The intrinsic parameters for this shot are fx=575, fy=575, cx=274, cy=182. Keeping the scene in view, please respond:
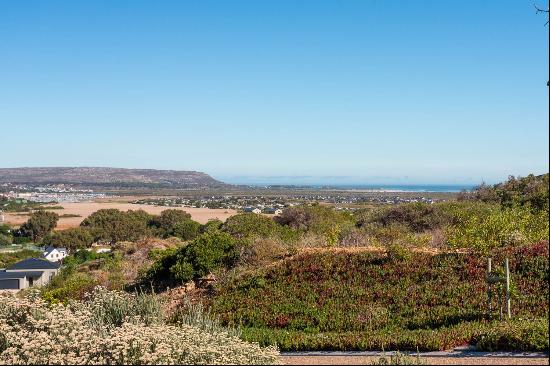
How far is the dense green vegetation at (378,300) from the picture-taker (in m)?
9.80

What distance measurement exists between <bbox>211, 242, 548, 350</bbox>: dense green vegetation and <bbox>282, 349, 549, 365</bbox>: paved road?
0.24 m

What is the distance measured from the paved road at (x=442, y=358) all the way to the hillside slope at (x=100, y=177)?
14782cm

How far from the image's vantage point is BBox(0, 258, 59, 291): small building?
30.1m

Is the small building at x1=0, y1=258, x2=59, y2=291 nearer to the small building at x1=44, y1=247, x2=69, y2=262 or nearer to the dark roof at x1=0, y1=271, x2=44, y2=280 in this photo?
the dark roof at x1=0, y1=271, x2=44, y2=280

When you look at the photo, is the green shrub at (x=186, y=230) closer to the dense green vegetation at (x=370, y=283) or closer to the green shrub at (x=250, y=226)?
the green shrub at (x=250, y=226)

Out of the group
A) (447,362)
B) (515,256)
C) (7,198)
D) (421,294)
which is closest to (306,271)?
(421,294)

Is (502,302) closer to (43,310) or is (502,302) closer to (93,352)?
(93,352)

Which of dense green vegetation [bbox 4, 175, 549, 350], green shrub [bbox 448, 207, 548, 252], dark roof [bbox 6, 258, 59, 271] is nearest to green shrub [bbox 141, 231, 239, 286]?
dense green vegetation [bbox 4, 175, 549, 350]

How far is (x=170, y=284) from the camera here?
16.8 m

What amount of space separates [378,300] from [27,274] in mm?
24745

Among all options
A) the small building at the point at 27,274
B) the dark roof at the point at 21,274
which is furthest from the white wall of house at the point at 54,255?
the dark roof at the point at 21,274

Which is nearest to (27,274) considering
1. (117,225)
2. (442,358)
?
(117,225)

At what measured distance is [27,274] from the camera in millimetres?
31516

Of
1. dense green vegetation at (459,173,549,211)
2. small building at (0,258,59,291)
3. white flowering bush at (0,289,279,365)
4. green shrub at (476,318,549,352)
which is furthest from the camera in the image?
small building at (0,258,59,291)
